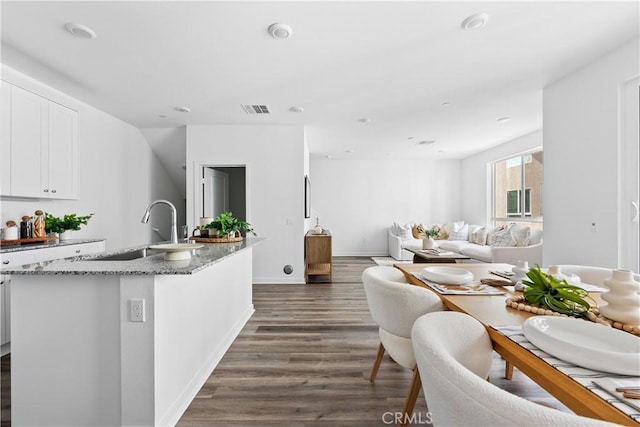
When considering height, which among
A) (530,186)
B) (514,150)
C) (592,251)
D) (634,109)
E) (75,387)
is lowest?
(75,387)

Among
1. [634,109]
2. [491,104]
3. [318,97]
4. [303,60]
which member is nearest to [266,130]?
[318,97]

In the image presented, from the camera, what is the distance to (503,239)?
5.25m

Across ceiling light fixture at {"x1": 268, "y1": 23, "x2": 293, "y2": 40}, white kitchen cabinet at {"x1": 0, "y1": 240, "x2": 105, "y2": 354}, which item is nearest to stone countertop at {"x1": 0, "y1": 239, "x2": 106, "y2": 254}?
white kitchen cabinet at {"x1": 0, "y1": 240, "x2": 105, "y2": 354}

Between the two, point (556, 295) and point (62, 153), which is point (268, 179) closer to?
point (62, 153)

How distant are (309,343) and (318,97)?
281 cm

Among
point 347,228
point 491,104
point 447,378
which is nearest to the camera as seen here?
point 447,378

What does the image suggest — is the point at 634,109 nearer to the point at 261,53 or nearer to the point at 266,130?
the point at 261,53

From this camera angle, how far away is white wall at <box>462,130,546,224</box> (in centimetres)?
589

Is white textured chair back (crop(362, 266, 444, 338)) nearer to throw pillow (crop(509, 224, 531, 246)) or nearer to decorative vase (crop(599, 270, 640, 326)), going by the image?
decorative vase (crop(599, 270, 640, 326))

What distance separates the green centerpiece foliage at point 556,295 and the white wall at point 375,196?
6616mm

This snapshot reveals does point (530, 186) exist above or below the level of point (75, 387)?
→ above

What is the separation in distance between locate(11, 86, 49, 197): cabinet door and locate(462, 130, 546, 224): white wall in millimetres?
7369

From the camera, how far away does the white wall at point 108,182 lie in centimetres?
325

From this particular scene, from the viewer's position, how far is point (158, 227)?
5438 millimetres
